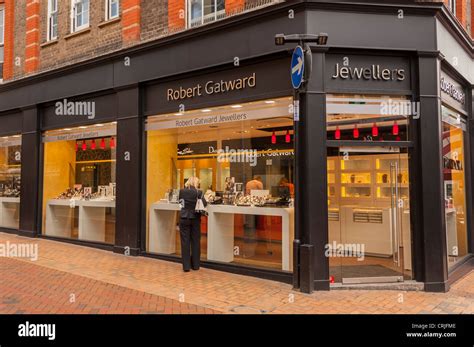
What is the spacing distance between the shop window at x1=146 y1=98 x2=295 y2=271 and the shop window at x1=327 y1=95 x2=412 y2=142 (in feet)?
2.75

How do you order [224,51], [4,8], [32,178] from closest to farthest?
[224,51] < [32,178] < [4,8]

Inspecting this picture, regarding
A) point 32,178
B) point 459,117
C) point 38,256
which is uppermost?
point 459,117

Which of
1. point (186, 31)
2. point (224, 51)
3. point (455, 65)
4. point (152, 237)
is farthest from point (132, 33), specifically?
point (455, 65)

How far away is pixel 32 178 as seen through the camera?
12.2m

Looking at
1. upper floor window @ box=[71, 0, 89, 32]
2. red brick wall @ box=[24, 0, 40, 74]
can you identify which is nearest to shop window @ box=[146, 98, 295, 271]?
upper floor window @ box=[71, 0, 89, 32]

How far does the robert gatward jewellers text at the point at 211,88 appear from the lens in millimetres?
7970

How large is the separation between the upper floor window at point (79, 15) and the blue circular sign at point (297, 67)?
7.21m

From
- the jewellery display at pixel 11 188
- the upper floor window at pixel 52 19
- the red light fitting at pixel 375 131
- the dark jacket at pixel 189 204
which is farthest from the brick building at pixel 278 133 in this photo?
the jewellery display at pixel 11 188

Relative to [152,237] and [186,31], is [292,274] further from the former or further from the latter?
[186,31]

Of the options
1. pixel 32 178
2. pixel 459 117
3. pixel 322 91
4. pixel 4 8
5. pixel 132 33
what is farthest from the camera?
pixel 4 8

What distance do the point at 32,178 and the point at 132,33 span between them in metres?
5.67

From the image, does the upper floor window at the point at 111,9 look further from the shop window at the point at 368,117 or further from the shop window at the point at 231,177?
the shop window at the point at 368,117

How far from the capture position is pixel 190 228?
324 inches

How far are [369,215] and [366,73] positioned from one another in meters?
2.79
